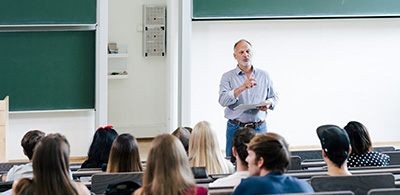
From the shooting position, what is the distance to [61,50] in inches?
275

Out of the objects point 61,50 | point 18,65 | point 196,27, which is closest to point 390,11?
point 196,27

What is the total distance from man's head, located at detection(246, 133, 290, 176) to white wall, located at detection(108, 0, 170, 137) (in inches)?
227

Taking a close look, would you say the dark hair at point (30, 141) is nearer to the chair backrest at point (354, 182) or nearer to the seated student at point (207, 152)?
the seated student at point (207, 152)

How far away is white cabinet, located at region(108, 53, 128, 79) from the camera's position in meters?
8.35

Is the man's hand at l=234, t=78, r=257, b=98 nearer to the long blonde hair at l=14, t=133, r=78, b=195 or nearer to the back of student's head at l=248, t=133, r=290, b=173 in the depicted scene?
the back of student's head at l=248, t=133, r=290, b=173

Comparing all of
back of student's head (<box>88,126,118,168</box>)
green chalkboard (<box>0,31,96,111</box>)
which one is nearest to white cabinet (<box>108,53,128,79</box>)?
green chalkboard (<box>0,31,96,111</box>)

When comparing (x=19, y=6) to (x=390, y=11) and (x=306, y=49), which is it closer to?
(x=306, y=49)

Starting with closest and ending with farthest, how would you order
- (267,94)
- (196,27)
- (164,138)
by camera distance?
(164,138)
(267,94)
(196,27)

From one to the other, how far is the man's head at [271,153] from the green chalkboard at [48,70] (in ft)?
15.0

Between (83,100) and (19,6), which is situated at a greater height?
(19,6)

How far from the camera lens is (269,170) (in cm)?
280

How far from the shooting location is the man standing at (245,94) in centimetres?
540

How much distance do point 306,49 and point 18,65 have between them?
12.3 feet

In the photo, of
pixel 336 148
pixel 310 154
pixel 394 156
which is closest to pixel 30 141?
pixel 336 148
